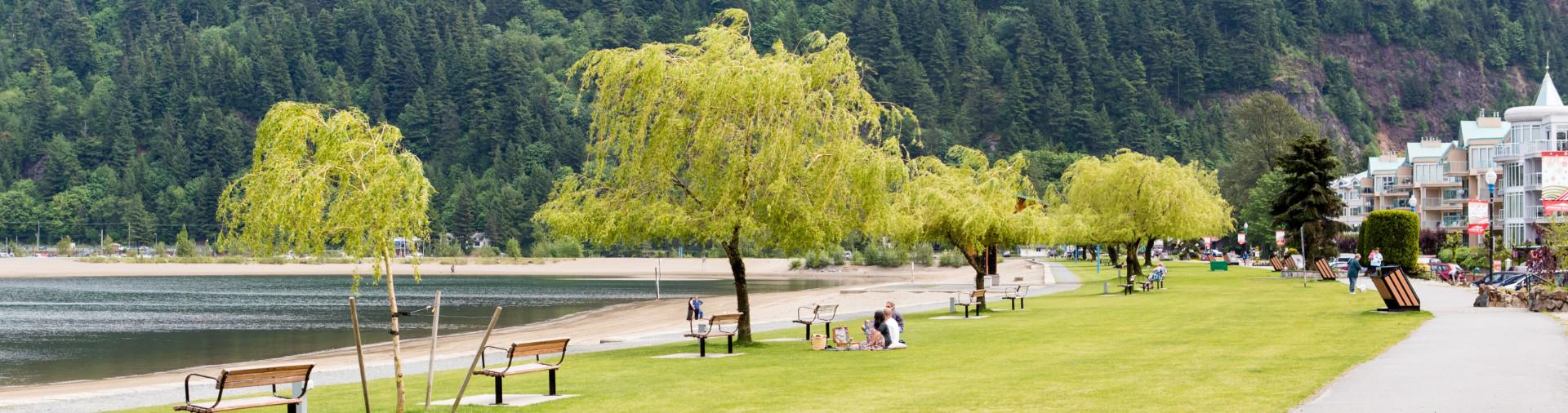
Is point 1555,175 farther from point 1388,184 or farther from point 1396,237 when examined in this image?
point 1388,184

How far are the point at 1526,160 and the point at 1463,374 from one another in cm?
7988

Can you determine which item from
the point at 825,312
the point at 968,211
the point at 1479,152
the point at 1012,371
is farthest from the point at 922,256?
the point at 1012,371

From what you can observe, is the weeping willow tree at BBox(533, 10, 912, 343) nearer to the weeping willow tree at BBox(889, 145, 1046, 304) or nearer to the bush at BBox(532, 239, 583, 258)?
the weeping willow tree at BBox(889, 145, 1046, 304)

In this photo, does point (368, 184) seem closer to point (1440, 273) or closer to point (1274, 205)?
point (1440, 273)

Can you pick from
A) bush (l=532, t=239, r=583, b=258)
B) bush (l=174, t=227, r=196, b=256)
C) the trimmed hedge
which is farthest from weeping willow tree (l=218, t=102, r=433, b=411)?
bush (l=174, t=227, r=196, b=256)

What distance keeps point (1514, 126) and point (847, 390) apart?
84271 mm

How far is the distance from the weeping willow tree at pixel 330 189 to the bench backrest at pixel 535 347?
7.36 ft

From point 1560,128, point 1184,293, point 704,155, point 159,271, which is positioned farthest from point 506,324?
point 159,271

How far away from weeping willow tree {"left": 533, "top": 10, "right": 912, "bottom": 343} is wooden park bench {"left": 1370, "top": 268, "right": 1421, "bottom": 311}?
11.6m

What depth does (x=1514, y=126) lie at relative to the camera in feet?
289

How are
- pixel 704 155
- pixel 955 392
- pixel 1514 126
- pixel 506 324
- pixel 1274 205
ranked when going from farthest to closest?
pixel 1514 126, pixel 1274 205, pixel 506 324, pixel 704 155, pixel 955 392

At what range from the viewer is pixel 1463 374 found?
53.1 ft

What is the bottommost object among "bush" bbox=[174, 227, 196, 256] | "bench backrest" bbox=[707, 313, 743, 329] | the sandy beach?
the sandy beach

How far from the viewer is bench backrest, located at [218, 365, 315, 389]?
13305mm
